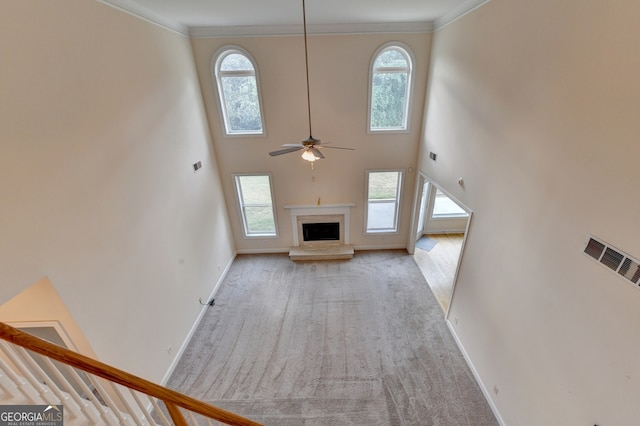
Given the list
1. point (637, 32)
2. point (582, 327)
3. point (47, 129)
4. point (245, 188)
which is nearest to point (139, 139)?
point (47, 129)

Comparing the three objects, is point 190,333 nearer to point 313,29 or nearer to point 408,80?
point 313,29

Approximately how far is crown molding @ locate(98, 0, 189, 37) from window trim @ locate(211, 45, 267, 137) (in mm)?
675

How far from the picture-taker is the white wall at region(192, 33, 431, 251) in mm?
4969

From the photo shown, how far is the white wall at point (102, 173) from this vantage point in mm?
2051

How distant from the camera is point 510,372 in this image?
3016mm

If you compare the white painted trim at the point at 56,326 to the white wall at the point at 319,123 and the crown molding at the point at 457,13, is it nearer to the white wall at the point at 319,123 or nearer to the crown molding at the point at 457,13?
the white wall at the point at 319,123

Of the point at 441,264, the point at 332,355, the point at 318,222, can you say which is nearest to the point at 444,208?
the point at 441,264

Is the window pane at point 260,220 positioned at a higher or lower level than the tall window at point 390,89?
lower

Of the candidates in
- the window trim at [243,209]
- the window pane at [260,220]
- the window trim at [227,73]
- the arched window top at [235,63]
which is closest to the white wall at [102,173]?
the window trim at [227,73]

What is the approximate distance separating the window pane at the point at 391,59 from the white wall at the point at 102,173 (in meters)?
3.73

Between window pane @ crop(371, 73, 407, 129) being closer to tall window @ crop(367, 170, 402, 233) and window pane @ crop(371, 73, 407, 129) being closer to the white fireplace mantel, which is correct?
tall window @ crop(367, 170, 402, 233)

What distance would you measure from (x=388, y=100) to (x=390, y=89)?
22 centimetres

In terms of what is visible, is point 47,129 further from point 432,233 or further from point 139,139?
point 432,233

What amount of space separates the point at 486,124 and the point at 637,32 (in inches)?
65.5
